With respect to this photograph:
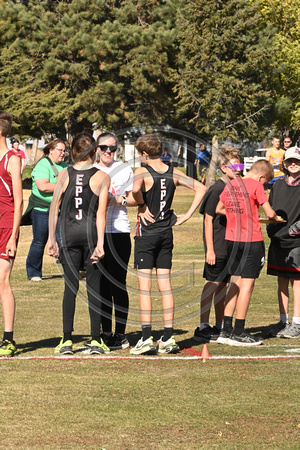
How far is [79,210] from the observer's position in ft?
23.9

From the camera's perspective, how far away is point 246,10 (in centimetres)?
4922

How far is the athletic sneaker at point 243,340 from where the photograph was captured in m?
7.79

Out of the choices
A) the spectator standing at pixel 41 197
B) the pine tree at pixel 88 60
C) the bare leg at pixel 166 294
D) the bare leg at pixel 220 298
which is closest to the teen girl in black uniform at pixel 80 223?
the bare leg at pixel 166 294

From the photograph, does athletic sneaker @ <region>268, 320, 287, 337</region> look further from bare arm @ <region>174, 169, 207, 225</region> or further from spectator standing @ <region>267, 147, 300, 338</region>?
bare arm @ <region>174, 169, 207, 225</region>

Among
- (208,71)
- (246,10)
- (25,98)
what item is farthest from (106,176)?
(246,10)

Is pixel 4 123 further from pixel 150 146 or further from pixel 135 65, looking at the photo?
pixel 135 65

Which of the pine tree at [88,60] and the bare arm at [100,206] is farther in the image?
the pine tree at [88,60]

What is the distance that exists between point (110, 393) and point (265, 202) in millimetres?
2872

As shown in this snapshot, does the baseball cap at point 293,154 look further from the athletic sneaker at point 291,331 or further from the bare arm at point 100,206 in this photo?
the bare arm at point 100,206

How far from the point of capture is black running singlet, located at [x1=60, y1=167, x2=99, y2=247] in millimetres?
7238

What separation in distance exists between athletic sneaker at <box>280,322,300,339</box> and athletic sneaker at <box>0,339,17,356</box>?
2.92 metres

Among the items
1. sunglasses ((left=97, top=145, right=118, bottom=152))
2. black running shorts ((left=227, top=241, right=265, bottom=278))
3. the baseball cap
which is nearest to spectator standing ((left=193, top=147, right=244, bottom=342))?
black running shorts ((left=227, top=241, right=265, bottom=278))

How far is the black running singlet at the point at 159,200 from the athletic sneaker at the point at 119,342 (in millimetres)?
1176

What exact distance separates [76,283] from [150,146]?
1.49 meters
